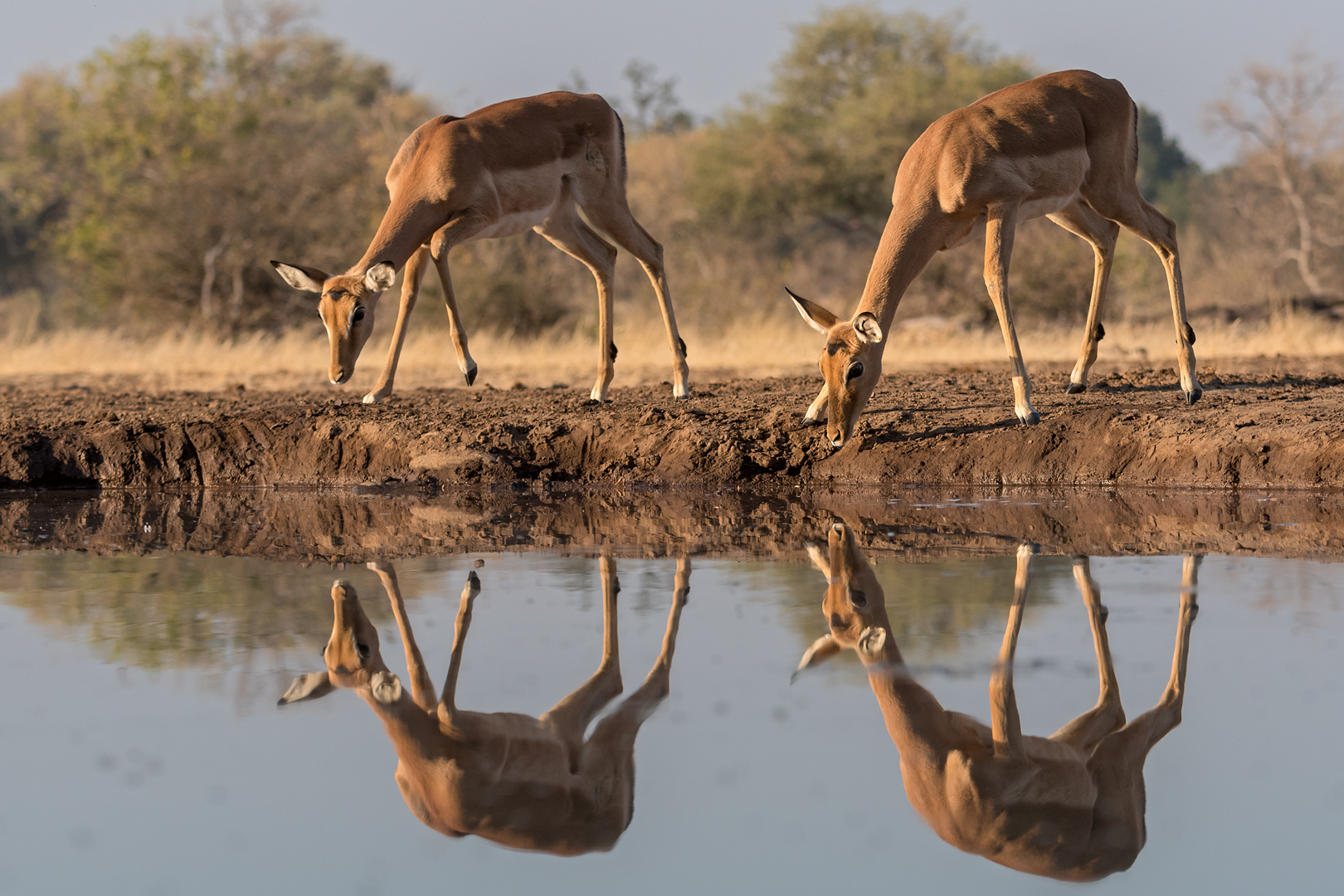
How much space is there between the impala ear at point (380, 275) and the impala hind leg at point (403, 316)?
720mm

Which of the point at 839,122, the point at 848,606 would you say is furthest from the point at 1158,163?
the point at 848,606

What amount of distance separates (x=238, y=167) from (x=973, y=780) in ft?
77.9

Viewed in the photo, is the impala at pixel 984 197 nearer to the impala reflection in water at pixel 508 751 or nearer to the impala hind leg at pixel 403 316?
the impala hind leg at pixel 403 316

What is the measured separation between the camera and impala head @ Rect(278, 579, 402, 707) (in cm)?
423

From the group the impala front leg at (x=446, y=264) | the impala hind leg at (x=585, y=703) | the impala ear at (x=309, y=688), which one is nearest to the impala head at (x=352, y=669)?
the impala ear at (x=309, y=688)

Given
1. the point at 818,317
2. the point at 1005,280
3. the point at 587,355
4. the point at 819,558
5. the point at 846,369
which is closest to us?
the point at 819,558

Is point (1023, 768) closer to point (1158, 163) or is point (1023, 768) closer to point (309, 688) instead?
point (309, 688)

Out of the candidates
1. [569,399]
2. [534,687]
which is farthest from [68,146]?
[534,687]

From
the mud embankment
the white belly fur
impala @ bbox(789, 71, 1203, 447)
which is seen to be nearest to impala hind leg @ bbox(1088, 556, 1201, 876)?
the mud embankment

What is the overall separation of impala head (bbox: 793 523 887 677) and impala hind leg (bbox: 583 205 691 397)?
13.7 feet

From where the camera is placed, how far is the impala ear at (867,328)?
7.99m

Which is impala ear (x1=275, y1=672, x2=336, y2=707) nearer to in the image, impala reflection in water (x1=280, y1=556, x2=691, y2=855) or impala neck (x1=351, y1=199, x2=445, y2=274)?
impala reflection in water (x1=280, y1=556, x2=691, y2=855)

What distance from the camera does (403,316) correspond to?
10.2 metres

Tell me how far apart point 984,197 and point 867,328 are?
52.2 inches
